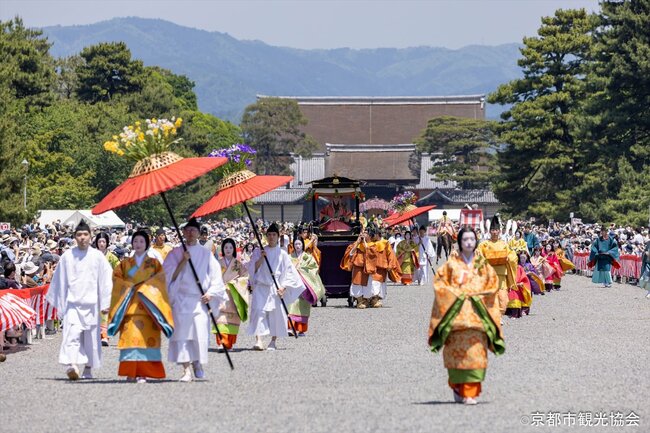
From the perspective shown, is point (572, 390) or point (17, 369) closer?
point (572, 390)

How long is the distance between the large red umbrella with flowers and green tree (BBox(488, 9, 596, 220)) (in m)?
42.0

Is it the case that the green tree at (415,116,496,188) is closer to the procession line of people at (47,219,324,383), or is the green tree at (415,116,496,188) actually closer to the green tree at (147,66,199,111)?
the green tree at (147,66,199,111)

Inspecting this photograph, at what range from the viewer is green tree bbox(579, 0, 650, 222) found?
45781 mm

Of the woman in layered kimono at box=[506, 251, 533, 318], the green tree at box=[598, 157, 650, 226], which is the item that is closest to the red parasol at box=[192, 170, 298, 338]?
the woman in layered kimono at box=[506, 251, 533, 318]

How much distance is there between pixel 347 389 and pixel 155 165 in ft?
9.83

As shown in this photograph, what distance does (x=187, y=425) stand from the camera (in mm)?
10562

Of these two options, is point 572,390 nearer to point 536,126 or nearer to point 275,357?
point 275,357

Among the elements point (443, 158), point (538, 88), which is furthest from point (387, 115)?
point (538, 88)

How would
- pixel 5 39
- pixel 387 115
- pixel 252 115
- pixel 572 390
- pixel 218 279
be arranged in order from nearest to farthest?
pixel 572 390, pixel 218 279, pixel 5 39, pixel 252 115, pixel 387 115

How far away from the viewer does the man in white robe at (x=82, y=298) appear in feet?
46.3

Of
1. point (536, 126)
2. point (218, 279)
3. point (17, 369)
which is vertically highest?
point (536, 126)

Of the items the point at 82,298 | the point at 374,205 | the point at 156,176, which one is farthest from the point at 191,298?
the point at 374,205

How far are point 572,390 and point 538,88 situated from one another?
45.7 m

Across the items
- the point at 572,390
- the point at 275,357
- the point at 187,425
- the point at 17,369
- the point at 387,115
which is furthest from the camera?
the point at 387,115
